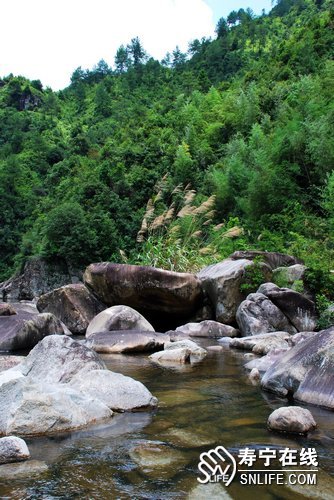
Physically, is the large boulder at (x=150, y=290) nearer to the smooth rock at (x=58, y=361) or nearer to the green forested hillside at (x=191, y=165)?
the green forested hillside at (x=191, y=165)

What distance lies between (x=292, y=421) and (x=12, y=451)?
2.29 meters

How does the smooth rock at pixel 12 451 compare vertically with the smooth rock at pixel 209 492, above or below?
above

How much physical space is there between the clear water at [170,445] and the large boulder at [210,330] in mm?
4766

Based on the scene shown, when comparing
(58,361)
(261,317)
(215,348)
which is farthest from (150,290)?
(58,361)

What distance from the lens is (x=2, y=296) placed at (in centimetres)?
3148

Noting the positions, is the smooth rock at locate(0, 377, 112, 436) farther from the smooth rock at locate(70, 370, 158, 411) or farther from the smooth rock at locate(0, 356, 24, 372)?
the smooth rock at locate(0, 356, 24, 372)

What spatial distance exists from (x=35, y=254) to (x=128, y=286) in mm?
18971

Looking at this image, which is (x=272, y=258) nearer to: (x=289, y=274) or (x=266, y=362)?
(x=289, y=274)

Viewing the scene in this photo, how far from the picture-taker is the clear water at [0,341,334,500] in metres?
3.20

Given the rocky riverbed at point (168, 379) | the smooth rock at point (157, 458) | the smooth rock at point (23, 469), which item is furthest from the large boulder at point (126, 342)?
the smooth rock at point (23, 469)

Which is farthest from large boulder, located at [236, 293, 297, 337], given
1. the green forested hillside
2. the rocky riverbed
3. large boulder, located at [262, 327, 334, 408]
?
large boulder, located at [262, 327, 334, 408]

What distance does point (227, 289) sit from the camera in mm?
11656

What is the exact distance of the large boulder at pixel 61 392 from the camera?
14.2 feet


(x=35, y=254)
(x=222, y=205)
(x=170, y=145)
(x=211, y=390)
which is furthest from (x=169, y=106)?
(x=211, y=390)
